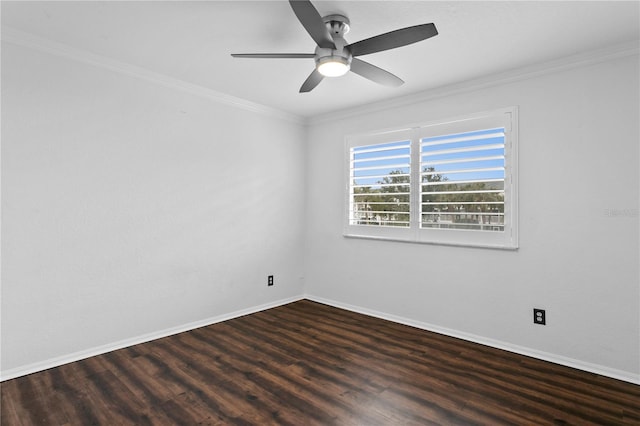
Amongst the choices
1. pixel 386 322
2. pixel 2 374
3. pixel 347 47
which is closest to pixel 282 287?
pixel 386 322

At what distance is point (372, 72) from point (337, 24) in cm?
42

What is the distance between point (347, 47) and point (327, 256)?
2868 millimetres

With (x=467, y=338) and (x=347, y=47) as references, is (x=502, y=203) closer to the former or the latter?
(x=467, y=338)

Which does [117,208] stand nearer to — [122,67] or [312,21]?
[122,67]

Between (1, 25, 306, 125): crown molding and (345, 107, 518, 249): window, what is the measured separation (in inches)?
55.4

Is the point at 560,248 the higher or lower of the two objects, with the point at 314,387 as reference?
higher

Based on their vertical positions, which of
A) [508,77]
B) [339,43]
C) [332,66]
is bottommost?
[332,66]

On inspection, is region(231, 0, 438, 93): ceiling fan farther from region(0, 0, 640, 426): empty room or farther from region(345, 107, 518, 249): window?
region(345, 107, 518, 249): window

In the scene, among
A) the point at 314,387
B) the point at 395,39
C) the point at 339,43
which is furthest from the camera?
the point at 314,387

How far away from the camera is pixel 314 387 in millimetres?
2404

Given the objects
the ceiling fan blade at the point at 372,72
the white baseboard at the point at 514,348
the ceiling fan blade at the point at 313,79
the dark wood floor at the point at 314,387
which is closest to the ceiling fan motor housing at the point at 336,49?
the ceiling fan blade at the point at 372,72

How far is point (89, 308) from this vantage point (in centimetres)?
286

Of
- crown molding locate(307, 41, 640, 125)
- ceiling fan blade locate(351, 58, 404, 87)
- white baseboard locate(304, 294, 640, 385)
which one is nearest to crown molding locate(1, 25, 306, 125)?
crown molding locate(307, 41, 640, 125)

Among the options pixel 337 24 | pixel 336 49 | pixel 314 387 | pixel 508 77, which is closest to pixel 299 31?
pixel 337 24
